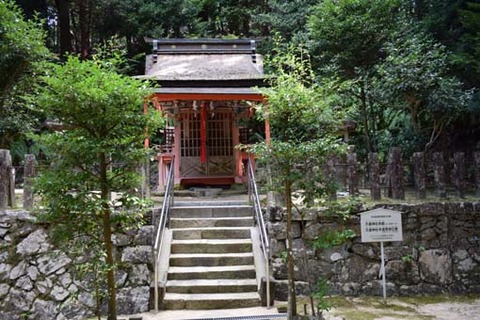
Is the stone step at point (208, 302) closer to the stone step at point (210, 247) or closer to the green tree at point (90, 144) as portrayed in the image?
the stone step at point (210, 247)

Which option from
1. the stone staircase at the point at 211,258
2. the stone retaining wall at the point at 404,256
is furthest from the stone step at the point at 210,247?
the stone retaining wall at the point at 404,256

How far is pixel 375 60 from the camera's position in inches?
432

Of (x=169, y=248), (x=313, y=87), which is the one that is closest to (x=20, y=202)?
(x=169, y=248)

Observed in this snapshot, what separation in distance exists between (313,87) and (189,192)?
239 inches

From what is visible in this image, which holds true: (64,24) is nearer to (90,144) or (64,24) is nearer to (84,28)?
(84,28)

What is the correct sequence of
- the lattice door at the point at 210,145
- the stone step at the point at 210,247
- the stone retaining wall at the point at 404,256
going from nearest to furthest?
the stone retaining wall at the point at 404,256
the stone step at the point at 210,247
the lattice door at the point at 210,145

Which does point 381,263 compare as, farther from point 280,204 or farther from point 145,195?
point 145,195

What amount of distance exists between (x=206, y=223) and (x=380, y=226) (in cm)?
315

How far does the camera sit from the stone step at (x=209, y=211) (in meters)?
7.79

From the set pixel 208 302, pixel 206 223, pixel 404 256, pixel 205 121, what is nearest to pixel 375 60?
pixel 205 121

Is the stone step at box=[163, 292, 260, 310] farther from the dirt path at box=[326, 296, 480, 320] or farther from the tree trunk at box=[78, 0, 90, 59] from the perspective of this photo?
the tree trunk at box=[78, 0, 90, 59]

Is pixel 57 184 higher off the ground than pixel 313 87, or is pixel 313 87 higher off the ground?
pixel 313 87

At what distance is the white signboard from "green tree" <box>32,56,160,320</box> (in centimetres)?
376

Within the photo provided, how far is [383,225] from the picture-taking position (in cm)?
641
